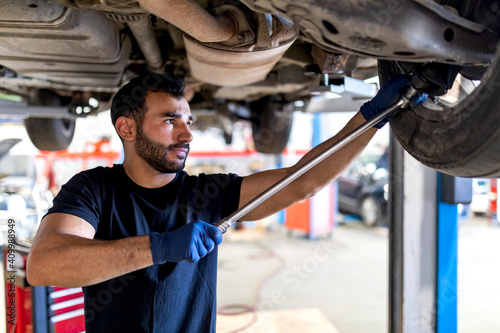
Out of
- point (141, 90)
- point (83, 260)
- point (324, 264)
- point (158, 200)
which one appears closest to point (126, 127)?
point (141, 90)

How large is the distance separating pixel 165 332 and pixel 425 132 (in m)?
0.71

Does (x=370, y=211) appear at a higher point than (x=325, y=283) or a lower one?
higher

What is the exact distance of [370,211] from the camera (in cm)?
549

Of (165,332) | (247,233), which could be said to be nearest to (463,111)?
(165,332)

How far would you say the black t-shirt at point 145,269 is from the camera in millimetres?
919

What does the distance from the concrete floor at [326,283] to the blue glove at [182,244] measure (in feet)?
5.80

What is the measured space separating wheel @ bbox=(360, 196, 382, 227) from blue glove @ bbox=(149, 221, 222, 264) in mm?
4903

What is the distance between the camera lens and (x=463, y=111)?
683 millimetres

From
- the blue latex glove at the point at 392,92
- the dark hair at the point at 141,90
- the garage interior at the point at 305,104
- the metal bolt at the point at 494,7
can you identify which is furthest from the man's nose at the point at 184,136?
the metal bolt at the point at 494,7

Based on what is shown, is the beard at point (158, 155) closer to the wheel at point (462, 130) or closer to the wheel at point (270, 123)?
the wheel at point (462, 130)

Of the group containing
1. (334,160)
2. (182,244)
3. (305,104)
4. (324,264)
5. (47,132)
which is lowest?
(324,264)

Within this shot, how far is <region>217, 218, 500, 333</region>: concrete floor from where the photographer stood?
251 centimetres

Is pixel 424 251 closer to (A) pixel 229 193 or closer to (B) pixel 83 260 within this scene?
(A) pixel 229 193

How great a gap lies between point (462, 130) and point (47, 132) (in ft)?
6.82
